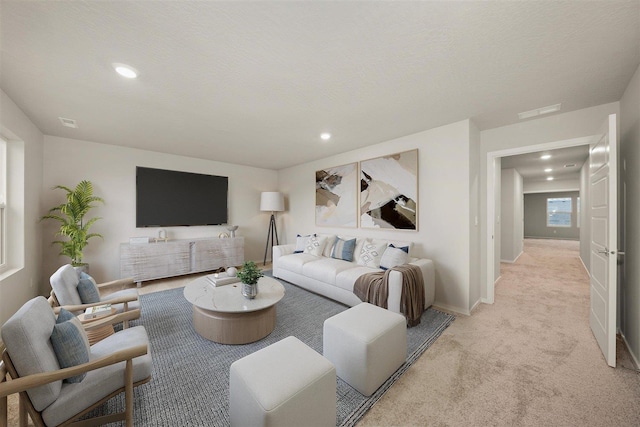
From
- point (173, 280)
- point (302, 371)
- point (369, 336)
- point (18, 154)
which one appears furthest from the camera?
point (173, 280)

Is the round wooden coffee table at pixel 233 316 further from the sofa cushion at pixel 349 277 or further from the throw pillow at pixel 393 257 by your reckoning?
the throw pillow at pixel 393 257

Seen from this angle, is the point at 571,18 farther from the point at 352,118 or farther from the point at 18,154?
the point at 18,154

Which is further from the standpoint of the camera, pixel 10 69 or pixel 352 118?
pixel 352 118

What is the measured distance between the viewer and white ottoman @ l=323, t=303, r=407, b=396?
1.70 metres

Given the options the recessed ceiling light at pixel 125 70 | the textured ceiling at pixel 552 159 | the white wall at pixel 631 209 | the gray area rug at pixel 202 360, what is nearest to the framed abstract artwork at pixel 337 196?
the gray area rug at pixel 202 360

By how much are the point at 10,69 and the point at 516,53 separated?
4085 mm

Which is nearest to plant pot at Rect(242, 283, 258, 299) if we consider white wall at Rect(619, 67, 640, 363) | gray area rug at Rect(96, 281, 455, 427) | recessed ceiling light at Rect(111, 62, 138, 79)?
gray area rug at Rect(96, 281, 455, 427)

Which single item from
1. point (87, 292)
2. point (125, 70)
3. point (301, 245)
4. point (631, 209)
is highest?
point (125, 70)

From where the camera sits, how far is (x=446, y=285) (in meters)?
3.26

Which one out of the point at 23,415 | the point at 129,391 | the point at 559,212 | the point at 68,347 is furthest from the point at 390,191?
the point at 559,212

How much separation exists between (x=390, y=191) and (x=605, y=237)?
233 cm

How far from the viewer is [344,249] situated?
3.99 meters

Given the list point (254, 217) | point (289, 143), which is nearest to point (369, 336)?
point (289, 143)

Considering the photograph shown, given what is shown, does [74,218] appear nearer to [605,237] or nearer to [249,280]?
[249,280]
